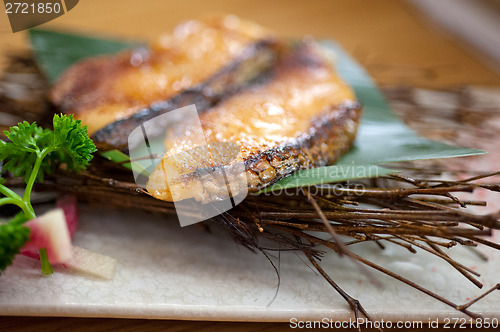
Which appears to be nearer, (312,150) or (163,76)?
(312,150)

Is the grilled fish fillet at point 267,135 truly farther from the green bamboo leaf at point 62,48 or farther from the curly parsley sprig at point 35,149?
the green bamboo leaf at point 62,48

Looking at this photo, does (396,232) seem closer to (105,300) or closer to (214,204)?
(214,204)

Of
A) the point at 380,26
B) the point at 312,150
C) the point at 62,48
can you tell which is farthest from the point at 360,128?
the point at 380,26

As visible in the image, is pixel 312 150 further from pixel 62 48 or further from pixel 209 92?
pixel 62 48

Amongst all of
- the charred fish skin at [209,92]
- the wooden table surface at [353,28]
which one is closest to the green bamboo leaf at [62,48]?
the wooden table surface at [353,28]

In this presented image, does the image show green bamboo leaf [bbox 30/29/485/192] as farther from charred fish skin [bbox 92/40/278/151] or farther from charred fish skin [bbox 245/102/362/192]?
charred fish skin [bbox 92/40/278/151]

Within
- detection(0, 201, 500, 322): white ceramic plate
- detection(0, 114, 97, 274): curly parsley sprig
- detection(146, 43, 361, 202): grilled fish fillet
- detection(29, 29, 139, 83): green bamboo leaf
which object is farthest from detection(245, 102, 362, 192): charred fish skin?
detection(29, 29, 139, 83): green bamboo leaf
